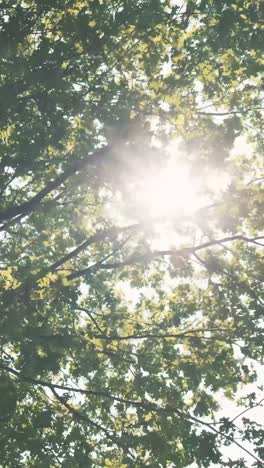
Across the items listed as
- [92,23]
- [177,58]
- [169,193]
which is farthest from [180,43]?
[169,193]

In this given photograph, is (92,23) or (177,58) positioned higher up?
(177,58)

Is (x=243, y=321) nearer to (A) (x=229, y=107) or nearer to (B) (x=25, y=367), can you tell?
(B) (x=25, y=367)

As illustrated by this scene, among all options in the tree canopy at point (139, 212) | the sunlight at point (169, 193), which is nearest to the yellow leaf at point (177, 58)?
the tree canopy at point (139, 212)

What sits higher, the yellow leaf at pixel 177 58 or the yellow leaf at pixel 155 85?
the yellow leaf at pixel 177 58

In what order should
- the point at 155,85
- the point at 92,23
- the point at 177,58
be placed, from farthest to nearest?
the point at 155,85 → the point at 177,58 → the point at 92,23

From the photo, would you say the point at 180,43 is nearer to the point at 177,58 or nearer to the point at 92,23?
the point at 177,58

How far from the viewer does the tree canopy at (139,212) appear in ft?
23.0

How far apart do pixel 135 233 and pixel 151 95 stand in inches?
131

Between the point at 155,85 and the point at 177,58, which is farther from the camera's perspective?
the point at 155,85

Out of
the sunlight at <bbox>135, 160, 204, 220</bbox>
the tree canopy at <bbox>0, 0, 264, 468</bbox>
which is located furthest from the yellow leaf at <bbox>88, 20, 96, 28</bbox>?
the sunlight at <bbox>135, 160, 204, 220</bbox>

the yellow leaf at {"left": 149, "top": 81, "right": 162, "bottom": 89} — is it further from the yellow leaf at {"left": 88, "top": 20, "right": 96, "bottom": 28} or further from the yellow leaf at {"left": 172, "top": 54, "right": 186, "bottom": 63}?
the yellow leaf at {"left": 88, "top": 20, "right": 96, "bottom": 28}

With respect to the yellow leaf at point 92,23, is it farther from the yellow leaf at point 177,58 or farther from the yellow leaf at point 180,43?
the yellow leaf at point 177,58

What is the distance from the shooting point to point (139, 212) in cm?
895

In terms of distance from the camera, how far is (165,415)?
7508mm
